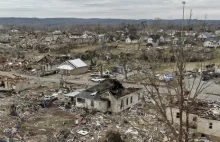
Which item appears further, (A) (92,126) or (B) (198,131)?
(A) (92,126)

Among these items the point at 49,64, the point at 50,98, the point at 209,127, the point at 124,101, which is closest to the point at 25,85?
the point at 50,98

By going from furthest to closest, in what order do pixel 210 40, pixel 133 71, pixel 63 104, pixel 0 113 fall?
1. pixel 210 40
2. pixel 133 71
3. pixel 63 104
4. pixel 0 113

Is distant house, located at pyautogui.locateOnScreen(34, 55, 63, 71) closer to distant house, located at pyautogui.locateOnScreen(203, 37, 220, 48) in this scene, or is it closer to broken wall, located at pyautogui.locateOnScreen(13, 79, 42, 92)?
broken wall, located at pyautogui.locateOnScreen(13, 79, 42, 92)

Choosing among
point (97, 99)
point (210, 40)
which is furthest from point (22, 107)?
point (210, 40)

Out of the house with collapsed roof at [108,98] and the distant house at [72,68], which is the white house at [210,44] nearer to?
the distant house at [72,68]

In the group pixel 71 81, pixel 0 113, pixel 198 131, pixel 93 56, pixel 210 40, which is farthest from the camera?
pixel 210 40

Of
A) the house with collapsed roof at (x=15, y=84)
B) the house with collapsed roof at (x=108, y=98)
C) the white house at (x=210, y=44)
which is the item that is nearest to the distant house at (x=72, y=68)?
the house with collapsed roof at (x=15, y=84)

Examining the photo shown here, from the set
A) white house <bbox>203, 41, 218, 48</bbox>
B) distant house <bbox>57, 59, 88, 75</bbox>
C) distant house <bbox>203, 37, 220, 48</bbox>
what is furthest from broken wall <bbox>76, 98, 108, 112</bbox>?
white house <bbox>203, 41, 218, 48</bbox>

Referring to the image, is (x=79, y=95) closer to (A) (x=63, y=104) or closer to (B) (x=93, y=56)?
(A) (x=63, y=104)

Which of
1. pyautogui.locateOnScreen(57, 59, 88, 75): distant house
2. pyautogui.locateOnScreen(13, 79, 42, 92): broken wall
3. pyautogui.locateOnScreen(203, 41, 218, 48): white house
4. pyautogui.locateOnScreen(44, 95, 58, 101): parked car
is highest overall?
pyautogui.locateOnScreen(203, 41, 218, 48): white house
